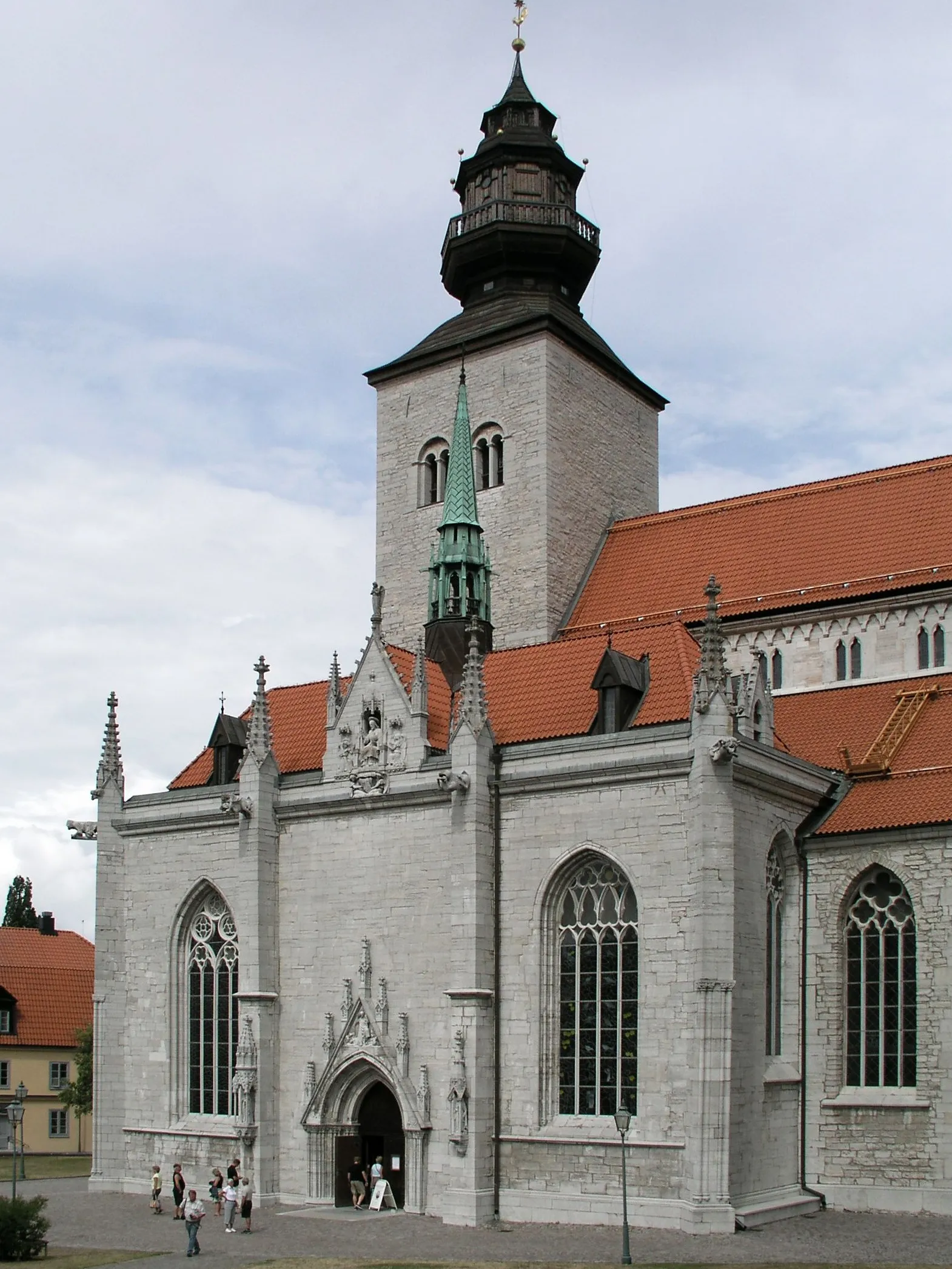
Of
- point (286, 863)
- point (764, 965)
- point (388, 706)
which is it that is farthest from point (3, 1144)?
point (764, 965)

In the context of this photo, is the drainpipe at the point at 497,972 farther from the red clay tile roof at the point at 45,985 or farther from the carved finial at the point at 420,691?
the red clay tile roof at the point at 45,985

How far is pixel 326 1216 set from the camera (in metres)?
29.7

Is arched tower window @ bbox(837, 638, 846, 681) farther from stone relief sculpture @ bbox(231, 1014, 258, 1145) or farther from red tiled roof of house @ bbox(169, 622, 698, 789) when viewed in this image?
stone relief sculpture @ bbox(231, 1014, 258, 1145)

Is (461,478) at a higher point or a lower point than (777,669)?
higher

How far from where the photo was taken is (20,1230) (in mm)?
25484

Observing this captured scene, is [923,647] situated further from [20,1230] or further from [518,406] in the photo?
[20,1230]

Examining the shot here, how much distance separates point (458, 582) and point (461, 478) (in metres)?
3.18

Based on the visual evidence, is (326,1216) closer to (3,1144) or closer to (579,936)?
(579,936)

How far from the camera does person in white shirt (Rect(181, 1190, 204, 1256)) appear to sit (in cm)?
2606

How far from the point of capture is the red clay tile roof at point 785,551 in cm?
3650

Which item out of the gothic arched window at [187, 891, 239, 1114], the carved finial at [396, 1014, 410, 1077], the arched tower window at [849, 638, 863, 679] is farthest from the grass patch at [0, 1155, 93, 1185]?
the arched tower window at [849, 638, 863, 679]

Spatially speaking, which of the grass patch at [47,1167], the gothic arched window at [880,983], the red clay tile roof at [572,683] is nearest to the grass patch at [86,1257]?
the red clay tile roof at [572,683]

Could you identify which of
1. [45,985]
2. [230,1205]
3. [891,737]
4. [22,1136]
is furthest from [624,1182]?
[45,985]

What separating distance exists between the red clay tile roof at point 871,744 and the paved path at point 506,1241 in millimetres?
7022
